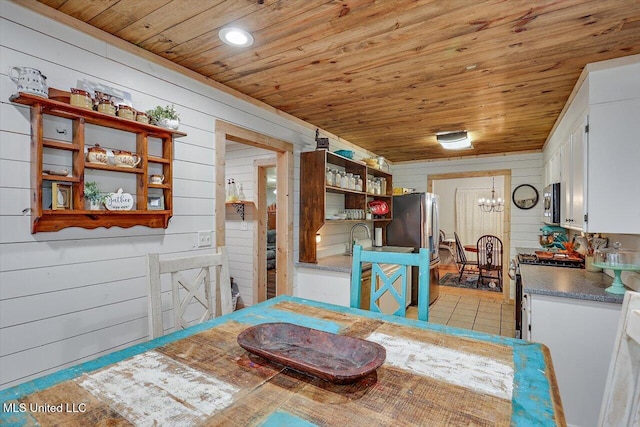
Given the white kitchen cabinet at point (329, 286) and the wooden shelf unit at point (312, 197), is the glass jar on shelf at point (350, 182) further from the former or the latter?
the white kitchen cabinet at point (329, 286)

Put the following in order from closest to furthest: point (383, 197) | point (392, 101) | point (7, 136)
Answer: point (7, 136)
point (392, 101)
point (383, 197)

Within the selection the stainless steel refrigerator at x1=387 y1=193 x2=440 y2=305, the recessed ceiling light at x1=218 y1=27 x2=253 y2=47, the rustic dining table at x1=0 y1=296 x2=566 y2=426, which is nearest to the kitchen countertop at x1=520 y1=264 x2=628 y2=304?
the rustic dining table at x1=0 y1=296 x2=566 y2=426

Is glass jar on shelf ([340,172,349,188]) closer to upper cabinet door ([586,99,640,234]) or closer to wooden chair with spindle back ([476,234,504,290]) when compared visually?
upper cabinet door ([586,99,640,234])

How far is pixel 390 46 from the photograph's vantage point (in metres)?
1.95

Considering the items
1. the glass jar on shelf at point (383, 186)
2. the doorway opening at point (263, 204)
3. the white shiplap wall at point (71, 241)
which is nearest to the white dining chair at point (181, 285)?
the white shiplap wall at point (71, 241)

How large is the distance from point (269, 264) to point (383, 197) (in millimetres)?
2111

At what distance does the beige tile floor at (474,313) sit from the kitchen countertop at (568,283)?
1.23 meters

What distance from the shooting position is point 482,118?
10.9 ft

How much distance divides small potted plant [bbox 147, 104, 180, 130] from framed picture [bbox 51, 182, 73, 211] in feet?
2.06

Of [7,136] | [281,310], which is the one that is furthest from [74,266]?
[281,310]

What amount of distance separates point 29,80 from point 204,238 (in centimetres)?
132

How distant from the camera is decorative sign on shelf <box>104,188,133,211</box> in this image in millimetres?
1771

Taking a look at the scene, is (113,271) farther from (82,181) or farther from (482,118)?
(482,118)

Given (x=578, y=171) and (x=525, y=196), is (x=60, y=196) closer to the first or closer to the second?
(x=578, y=171)
